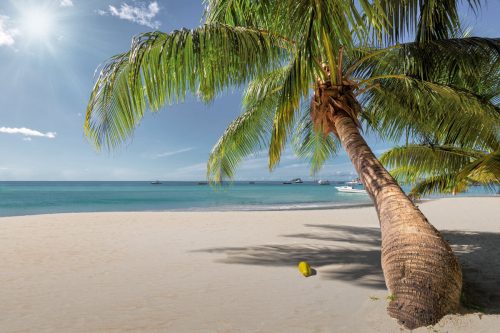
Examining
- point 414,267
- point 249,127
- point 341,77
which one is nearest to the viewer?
point 414,267

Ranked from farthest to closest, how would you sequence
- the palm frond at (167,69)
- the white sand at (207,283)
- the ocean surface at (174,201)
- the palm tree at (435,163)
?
1. the ocean surface at (174,201)
2. the palm tree at (435,163)
3. the palm frond at (167,69)
4. the white sand at (207,283)

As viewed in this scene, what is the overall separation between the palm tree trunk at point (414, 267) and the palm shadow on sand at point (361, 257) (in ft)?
2.17

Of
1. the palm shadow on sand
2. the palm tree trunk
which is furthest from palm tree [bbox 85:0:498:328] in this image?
the palm shadow on sand

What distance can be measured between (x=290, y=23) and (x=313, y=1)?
0.48 m

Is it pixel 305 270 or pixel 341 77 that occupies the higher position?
pixel 341 77

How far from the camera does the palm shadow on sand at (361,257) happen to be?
13.4 feet

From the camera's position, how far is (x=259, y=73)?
484 centimetres

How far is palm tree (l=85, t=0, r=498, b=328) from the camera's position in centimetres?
305

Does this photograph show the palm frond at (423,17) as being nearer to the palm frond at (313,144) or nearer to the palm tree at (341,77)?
the palm tree at (341,77)

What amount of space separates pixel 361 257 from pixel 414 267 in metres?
3.01

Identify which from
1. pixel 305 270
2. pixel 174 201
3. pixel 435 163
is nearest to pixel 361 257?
pixel 305 270

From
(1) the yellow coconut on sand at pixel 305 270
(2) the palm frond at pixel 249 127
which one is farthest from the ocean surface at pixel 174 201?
(1) the yellow coconut on sand at pixel 305 270

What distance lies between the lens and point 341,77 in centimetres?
517

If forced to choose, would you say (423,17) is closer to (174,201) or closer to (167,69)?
(167,69)
